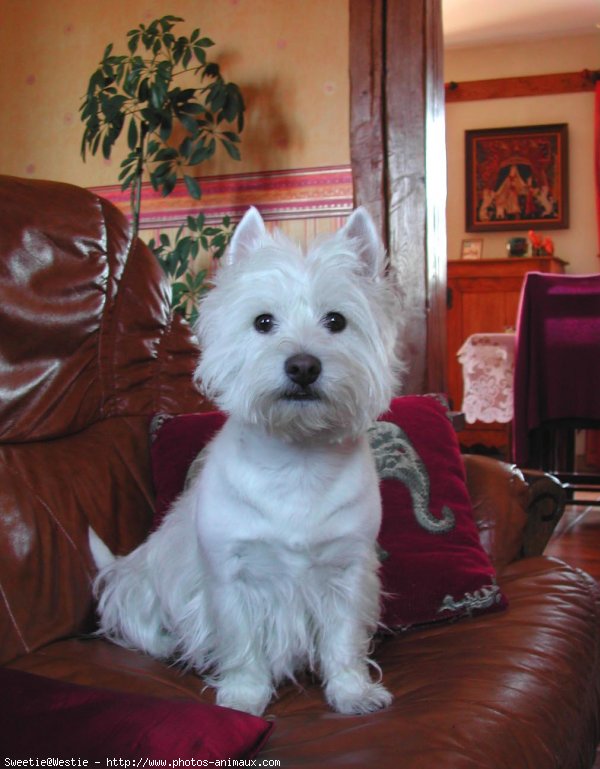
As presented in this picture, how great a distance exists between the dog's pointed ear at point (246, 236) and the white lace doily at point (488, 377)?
3970 millimetres

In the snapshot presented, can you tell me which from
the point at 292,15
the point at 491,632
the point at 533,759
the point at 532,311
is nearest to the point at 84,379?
the point at 491,632

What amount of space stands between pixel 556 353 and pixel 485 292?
2.91 metres

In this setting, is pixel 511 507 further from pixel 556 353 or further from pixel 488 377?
pixel 488 377

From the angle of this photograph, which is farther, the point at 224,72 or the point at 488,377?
the point at 488,377

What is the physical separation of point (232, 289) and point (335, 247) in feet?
0.58

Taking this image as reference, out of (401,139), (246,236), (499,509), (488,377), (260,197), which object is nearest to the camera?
(246,236)

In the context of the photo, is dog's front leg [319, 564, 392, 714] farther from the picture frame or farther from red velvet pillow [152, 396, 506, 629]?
the picture frame

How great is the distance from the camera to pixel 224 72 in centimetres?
333

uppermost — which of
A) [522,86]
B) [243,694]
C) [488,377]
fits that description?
[522,86]

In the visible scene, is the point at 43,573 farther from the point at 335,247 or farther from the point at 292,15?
the point at 292,15

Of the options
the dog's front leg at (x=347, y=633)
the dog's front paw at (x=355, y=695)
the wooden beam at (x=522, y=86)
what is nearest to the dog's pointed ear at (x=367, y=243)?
the dog's front leg at (x=347, y=633)

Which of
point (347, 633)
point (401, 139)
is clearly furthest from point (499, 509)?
point (401, 139)

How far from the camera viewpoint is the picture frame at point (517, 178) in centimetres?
750

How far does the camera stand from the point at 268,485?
131cm
